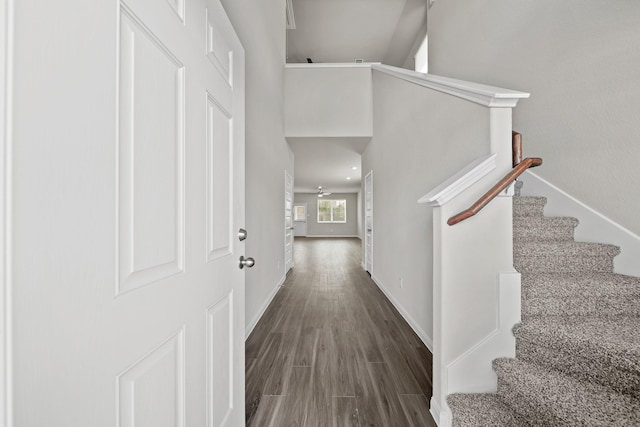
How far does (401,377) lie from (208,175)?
1.83m

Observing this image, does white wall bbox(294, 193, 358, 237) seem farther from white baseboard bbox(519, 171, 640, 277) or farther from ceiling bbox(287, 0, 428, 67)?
white baseboard bbox(519, 171, 640, 277)

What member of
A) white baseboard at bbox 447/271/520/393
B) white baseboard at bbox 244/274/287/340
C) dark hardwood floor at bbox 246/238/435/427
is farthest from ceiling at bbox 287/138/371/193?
white baseboard at bbox 447/271/520/393

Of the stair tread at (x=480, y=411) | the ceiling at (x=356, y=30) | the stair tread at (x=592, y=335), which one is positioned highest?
the ceiling at (x=356, y=30)

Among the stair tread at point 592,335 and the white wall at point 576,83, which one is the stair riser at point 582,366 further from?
the white wall at point 576,83

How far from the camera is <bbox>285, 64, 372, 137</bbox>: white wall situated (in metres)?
4.43

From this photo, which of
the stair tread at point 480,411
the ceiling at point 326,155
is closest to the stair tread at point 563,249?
the stair tread at point 480,411

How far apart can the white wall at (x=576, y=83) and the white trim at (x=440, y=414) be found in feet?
5.89

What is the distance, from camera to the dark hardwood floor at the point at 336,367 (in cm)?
157

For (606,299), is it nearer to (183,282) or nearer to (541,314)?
(541,314)

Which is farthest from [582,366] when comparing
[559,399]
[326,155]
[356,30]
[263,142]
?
[356,30]

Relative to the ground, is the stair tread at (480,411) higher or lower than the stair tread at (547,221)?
lower

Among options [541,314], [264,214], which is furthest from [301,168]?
[541,314]

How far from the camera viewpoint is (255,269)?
2775mm

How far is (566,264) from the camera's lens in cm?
191
